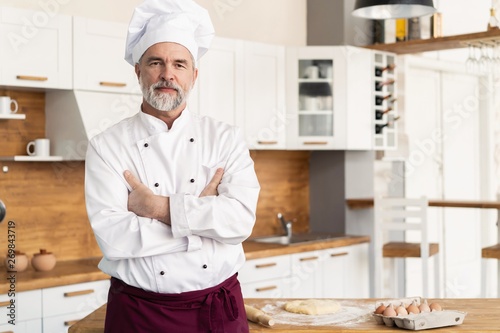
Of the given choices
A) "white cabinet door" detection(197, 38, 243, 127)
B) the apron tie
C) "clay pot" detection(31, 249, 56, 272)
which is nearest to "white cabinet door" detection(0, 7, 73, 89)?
"clay pot" detection(31, 249, 56, 272)

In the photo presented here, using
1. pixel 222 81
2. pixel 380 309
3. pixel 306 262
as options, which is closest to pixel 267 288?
pixel 306 262

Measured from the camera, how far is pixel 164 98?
8.06ft

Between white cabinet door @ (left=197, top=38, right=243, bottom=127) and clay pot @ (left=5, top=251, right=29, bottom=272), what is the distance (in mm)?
1456

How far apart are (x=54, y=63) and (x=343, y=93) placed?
7.75 feet

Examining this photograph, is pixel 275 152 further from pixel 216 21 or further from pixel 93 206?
pixel 93 206

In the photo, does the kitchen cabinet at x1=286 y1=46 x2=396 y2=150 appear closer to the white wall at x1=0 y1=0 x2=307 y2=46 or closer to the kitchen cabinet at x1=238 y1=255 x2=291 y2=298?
the white wall at x1=0 y1=0 x2=307 y2=46

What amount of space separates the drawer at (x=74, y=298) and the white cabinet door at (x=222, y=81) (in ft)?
4.55

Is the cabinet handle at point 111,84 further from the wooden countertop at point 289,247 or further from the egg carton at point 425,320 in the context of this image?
the egg carton at point 425,320

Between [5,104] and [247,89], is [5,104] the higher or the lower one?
the lower one

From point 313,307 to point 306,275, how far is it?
2513 millimetres

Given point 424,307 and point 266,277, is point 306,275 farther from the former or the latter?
point 424,307

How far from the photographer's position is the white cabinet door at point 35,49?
13.1ft

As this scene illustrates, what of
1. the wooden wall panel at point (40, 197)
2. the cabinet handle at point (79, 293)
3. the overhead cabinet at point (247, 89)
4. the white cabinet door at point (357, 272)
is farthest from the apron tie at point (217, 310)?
the white cabinet door at point (357, 272)

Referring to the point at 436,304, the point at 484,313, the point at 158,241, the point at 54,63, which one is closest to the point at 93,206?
the point at 158,241
